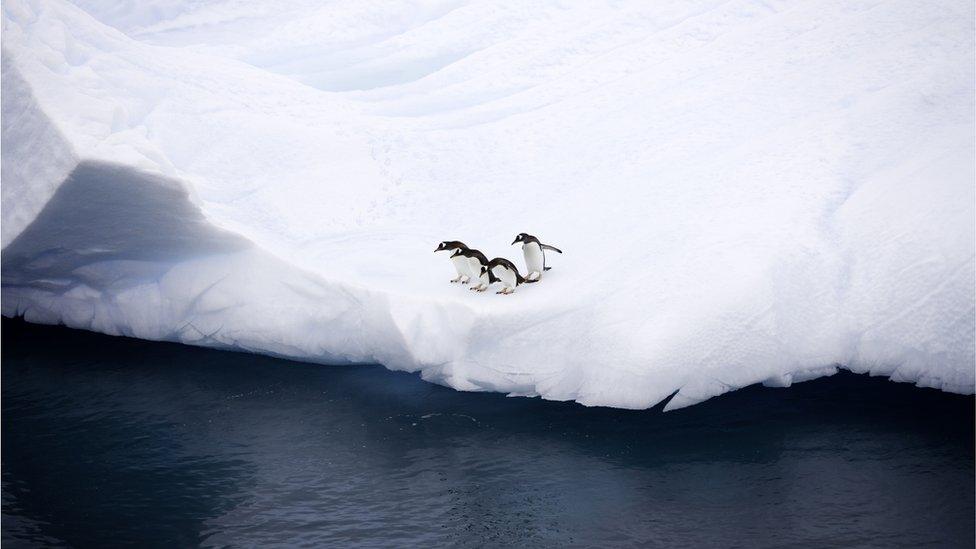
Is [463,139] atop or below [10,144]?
atop

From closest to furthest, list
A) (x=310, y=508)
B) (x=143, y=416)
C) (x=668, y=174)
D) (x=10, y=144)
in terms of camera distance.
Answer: (x=310, y=508), (x=143, y=416), (x=10, y=144), (x=668, y=174)

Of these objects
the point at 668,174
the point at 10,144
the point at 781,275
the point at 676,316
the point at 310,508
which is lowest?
the point at 310,508

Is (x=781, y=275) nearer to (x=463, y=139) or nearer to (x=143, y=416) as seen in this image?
(x=463, y=139)

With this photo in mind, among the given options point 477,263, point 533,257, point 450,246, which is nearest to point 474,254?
point 477,263

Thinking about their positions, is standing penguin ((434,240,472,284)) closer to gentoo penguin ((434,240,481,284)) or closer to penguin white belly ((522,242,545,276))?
gentoo penguin ((434,240,481,284))

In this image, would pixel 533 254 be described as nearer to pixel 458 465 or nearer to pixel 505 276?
pixel 505 276

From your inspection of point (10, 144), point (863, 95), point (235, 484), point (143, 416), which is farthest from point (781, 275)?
point (10, 144)

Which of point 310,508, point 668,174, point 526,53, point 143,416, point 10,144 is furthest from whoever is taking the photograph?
point 526,53
